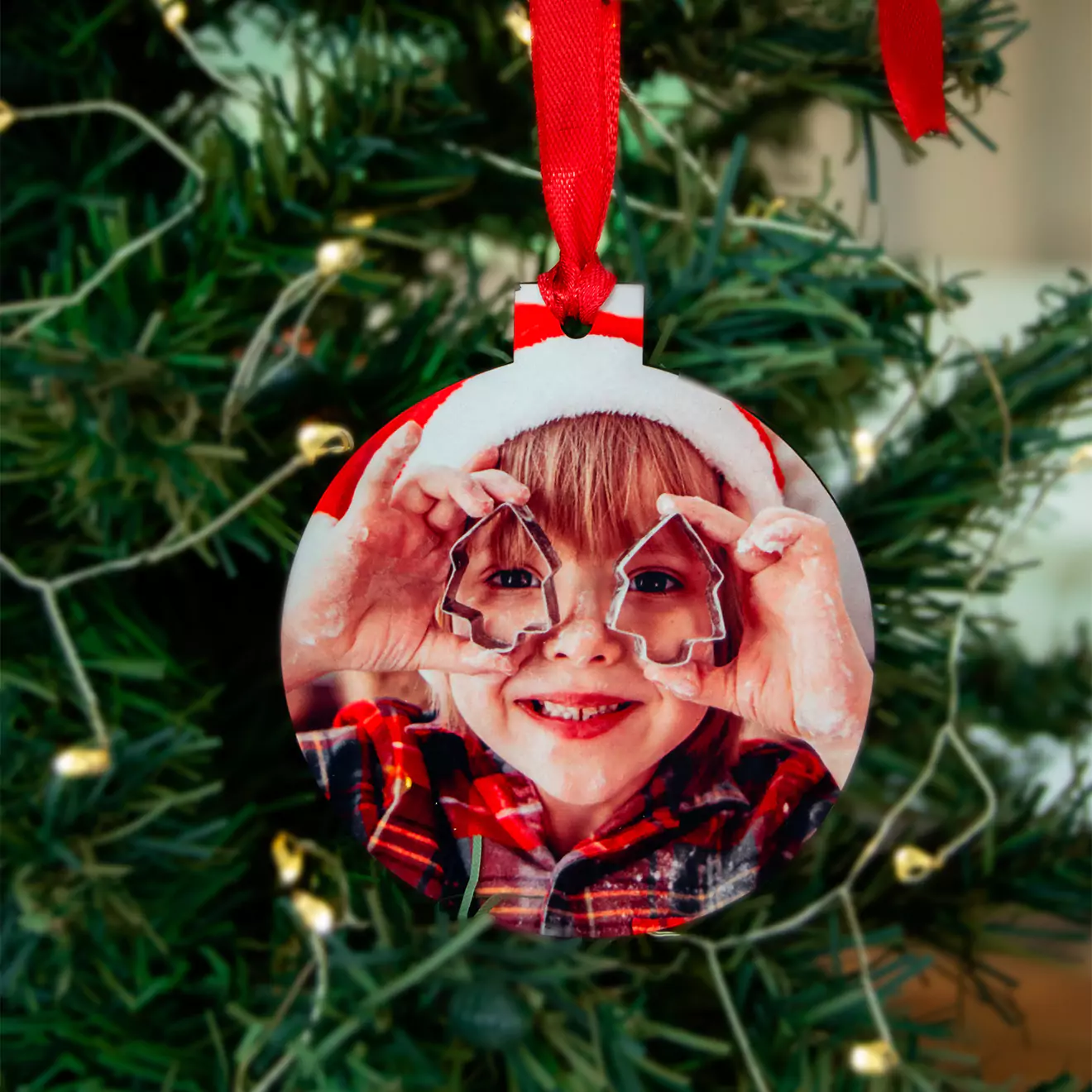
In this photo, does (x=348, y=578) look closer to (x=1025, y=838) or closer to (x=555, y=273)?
(x=555, y=273)

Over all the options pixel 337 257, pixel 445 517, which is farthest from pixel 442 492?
pixel 337 257

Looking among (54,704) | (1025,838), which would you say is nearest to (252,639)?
(54,704)

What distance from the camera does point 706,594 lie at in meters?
0.25

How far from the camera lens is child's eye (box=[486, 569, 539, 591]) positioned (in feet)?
0.81

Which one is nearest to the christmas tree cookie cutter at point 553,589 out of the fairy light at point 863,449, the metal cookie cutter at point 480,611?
the metal cookie cutter at point 480,611

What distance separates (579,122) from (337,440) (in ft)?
0.43

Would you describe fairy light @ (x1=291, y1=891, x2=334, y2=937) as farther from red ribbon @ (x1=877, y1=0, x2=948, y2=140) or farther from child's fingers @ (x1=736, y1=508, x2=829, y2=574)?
red ribbon @ (x1=877, y1=0, x2=948, y2=140)

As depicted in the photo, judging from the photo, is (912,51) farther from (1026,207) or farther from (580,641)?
(1026,207)

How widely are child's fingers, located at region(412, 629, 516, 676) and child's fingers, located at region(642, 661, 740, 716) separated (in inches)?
1.4

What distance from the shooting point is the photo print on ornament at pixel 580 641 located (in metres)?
0.25

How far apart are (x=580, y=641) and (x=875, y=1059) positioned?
8.1 inches

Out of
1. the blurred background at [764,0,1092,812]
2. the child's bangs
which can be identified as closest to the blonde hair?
the child's bangs

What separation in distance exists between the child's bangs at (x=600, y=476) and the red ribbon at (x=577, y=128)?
0.03 m

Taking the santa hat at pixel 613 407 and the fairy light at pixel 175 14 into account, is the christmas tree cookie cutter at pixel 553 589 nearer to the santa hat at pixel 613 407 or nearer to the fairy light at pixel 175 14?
the santa hat at pixel 613 407
